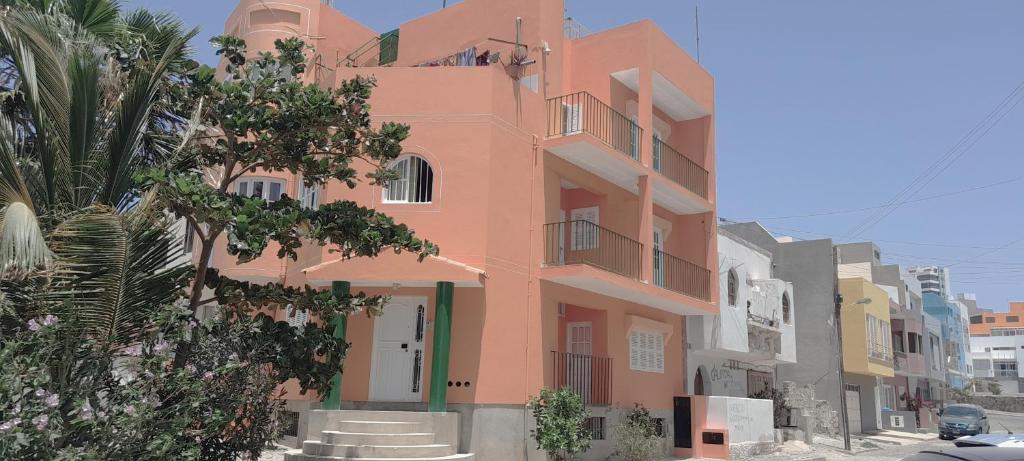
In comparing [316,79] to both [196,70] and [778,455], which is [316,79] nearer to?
[196,70]

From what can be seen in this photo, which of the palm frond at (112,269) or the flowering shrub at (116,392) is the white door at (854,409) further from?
the palm frond at (112,269)

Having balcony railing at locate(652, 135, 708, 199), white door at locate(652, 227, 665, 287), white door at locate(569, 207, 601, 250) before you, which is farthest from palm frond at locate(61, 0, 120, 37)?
balcony railing at locate(652, 135, 708, 199)

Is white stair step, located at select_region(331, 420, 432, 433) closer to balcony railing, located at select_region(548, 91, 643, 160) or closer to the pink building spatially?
the pink building

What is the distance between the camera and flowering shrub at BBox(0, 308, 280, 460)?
23.1ft

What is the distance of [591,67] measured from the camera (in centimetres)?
2086

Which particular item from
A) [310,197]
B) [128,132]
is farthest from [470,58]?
[128,132]

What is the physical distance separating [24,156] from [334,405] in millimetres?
7832

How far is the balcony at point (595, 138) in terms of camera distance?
1809 centimetres

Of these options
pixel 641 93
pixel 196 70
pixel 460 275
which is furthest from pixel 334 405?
pixel 641 93

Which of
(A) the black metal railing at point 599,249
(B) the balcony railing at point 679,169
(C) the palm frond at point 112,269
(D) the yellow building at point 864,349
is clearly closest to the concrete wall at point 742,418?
(A) the black metal railing at point 599,249

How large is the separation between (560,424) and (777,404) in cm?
1459

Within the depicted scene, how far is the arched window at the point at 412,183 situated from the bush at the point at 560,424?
4745 mm

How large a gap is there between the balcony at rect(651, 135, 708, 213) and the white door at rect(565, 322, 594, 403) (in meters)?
4.32

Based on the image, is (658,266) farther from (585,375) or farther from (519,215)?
(519,215)
